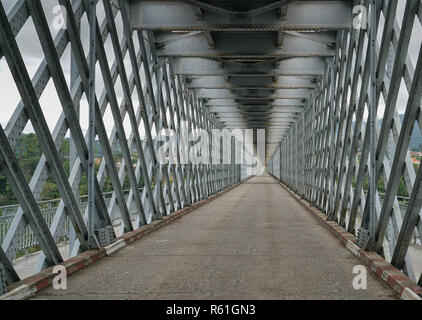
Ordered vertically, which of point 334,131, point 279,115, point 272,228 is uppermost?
point 279,115

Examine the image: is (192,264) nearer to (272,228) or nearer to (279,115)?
(272,228)

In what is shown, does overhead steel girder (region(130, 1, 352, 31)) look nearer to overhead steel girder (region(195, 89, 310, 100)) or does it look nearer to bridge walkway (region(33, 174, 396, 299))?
bridge walkway (region(33, 174, 396, 299))

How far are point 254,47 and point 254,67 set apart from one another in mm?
2332

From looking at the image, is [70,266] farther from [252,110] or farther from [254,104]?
[252,110]

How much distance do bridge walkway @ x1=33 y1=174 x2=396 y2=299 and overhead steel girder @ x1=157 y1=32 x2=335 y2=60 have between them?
4.88 metres

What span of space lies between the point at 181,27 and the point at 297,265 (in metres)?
6.11

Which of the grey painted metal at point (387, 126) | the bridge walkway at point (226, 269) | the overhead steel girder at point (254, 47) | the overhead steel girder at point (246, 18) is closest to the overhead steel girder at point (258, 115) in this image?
the overhead steel girder at point (254, 47)

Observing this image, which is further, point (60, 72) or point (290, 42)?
point (290, 42)

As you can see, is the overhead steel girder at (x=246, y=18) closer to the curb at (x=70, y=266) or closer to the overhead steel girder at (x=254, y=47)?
the overhead steel girder at (x=254, y=47)

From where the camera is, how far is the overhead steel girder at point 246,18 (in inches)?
380

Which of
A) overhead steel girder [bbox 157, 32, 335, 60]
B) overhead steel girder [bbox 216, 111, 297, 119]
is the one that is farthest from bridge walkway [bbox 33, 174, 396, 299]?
overhead steel girder [bbox 216, 111, 297, 119]

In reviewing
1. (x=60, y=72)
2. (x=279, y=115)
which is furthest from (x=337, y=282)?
(x=279, y=115)

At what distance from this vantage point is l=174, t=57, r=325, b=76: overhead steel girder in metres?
14.2
